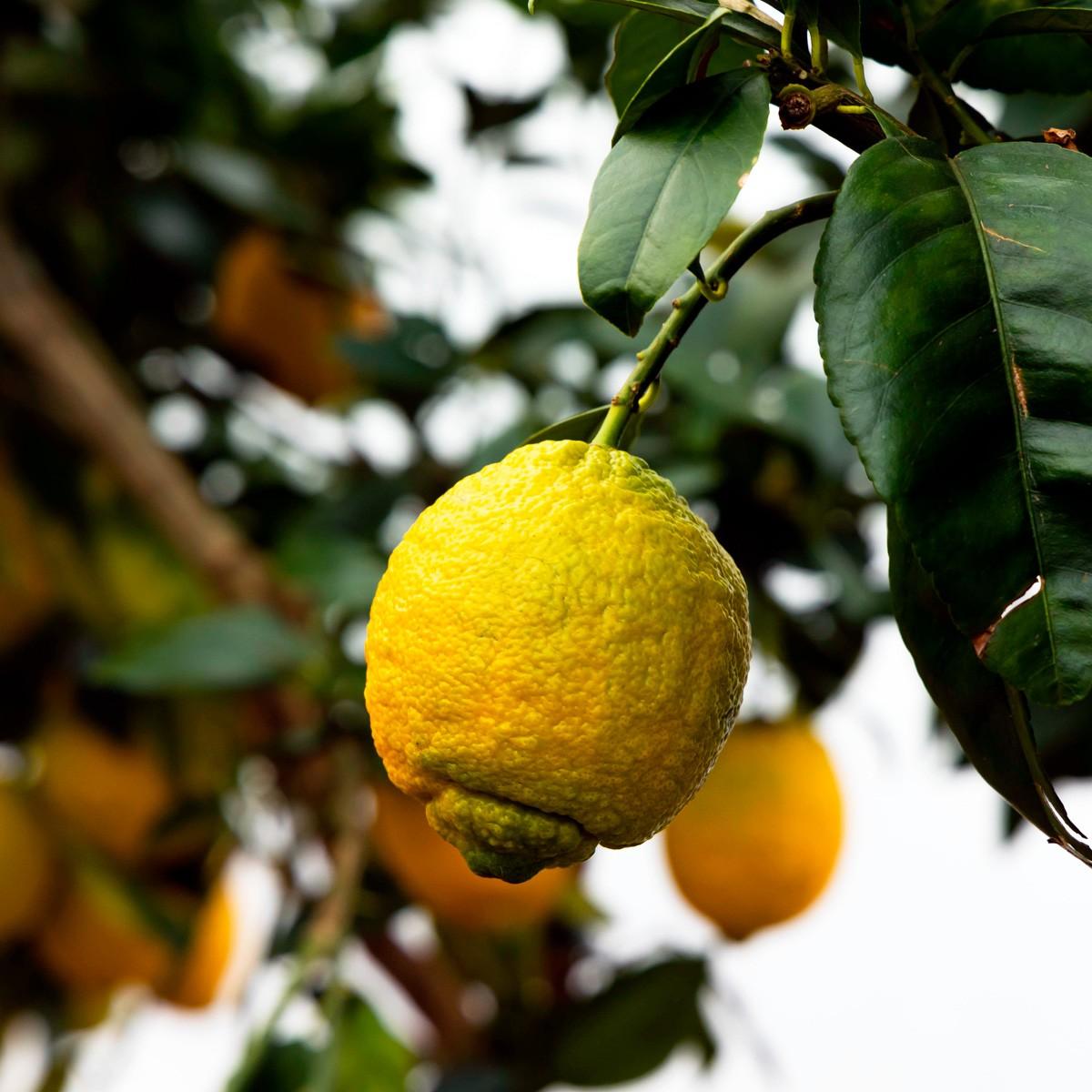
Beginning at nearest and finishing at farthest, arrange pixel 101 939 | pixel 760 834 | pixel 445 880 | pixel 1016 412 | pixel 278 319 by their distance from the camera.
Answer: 1. pixel 1016 412
2. pixel 760 834
3. pixel 445 880
4. pixel 101 939
5. pixel 278 319

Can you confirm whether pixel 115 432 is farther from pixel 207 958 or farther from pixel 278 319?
pixel 207 958

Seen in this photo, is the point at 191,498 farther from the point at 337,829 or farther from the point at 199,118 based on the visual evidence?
the point at 199,118

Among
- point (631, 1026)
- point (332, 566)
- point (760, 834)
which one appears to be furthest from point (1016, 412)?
point (631, 1026)

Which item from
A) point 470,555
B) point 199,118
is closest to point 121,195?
point 199,118

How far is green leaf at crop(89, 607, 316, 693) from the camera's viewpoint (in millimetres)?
938

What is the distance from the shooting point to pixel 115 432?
1161 mm

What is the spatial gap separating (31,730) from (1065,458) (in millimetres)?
1137

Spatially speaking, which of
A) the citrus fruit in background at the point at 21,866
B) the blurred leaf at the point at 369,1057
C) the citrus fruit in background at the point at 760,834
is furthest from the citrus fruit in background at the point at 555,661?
the citrus fruit in background at the point at 21,866

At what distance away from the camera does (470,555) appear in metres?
0.40

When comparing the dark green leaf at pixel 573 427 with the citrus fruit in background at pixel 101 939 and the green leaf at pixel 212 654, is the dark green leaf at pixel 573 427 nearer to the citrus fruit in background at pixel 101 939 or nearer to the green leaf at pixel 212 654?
the green leaf at pixel 212 654

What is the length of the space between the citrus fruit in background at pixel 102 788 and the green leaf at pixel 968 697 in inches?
35.9

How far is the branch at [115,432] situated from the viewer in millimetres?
1133

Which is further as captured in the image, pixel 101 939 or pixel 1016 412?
pixel 101 939

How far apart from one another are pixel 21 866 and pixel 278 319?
53cm
